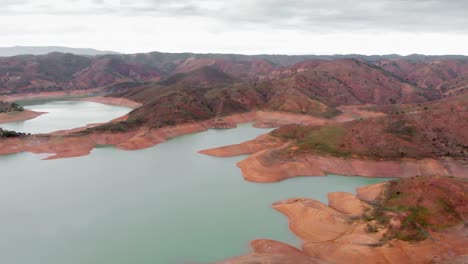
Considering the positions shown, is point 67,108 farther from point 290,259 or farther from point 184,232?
point 290,259

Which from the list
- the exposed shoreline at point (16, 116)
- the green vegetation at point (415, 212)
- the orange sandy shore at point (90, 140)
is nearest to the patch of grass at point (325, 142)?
the green vegetation at point (415, 212)

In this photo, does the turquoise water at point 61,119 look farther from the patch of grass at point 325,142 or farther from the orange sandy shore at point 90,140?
the patch of grass at point 325,142

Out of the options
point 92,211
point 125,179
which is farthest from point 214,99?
point 92,211

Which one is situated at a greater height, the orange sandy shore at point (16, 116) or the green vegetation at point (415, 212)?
the orange sandy shore at point (16, 116)

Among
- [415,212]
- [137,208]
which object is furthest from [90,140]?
[415,212]

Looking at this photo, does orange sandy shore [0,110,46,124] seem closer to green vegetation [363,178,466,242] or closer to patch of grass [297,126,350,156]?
patch of grass [297,126,350,156]

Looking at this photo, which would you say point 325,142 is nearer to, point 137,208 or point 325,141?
point 325,141

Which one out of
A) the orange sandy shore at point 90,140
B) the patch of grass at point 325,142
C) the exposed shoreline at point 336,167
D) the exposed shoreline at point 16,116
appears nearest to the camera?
the exposed shoreline at point 336,167

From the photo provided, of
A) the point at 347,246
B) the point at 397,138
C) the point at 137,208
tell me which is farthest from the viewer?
the point at 397,138
